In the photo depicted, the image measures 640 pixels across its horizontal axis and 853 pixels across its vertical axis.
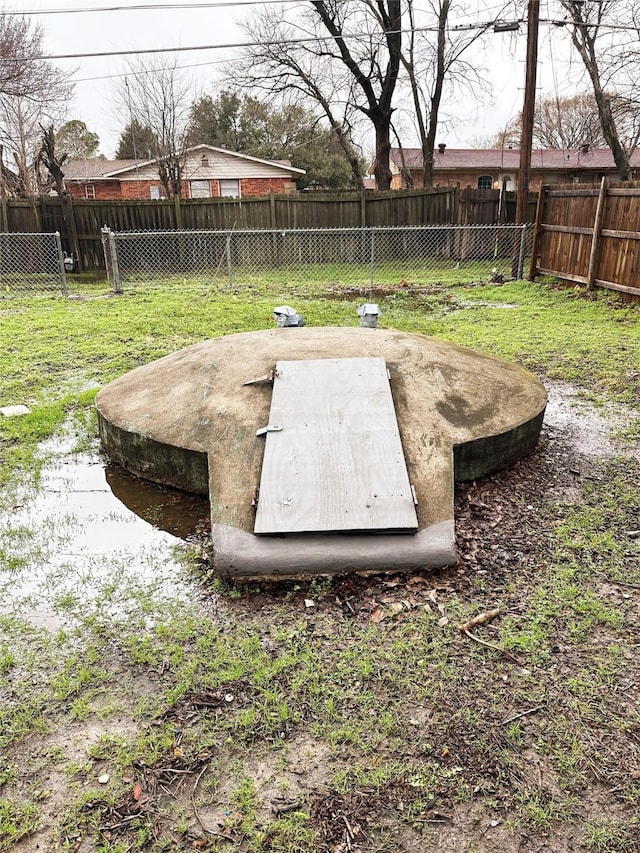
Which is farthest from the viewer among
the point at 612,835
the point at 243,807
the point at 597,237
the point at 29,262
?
the point at 29,262

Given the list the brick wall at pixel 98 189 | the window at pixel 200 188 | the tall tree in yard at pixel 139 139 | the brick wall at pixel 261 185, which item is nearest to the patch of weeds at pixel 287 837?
the tall tree in yard at pixel 139 139

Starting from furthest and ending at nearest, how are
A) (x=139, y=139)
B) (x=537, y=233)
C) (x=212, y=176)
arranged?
(x=212, y=176) → (x=139, y=139) → (x=537, y=233)

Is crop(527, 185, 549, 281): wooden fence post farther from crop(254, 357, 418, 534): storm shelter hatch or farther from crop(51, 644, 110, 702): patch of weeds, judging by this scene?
crop(51, 644, 110, 702): patch of weeds

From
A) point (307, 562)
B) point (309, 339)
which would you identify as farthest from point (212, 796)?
point (309, 339)

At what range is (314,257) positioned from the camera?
1496 cm

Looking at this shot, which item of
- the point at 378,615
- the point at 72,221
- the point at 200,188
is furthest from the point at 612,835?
the point at 200,188

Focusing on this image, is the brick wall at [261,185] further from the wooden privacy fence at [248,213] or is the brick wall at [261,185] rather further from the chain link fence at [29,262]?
the chain link fence at [29,262]

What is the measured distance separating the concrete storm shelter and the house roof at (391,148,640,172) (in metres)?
28.7

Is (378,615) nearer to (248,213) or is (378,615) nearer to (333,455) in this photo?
(333,455)

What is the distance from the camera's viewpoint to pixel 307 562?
294 centimetres

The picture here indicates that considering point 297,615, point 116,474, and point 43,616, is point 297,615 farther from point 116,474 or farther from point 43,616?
point 116,474

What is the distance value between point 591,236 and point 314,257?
6.84 metres

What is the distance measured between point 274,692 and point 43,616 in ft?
3.95

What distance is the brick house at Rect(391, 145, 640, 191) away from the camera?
1208 inches
